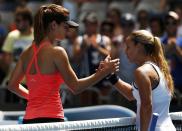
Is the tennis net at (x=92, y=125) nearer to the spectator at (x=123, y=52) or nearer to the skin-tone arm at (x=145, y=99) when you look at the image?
the skin-tone arm at (x=145, y=99)

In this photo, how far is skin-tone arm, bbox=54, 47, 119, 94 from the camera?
5.25 m

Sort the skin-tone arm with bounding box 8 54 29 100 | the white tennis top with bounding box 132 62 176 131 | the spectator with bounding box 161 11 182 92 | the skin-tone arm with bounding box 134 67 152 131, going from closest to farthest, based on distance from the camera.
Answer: the skin-tone arm with bounding box 134 67 152 131
the white tennis top with bounding box 132 62 176 131
the skin-tone arm with bounding box 8 54 29 100
the spectator with bounding box 161 11 182 92

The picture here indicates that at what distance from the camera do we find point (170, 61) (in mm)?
9602

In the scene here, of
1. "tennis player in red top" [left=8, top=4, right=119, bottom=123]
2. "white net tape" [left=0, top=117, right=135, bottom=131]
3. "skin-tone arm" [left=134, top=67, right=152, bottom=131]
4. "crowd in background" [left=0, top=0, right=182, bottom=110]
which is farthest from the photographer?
"crowd in background" [left=0, top=0, right=182, bottom=110]

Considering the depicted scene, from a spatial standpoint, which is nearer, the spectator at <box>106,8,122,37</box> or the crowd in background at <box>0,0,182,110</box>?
the crowd in background at <box>0,0,182,110</box>

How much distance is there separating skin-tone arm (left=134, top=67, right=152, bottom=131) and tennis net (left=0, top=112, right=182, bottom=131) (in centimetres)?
33

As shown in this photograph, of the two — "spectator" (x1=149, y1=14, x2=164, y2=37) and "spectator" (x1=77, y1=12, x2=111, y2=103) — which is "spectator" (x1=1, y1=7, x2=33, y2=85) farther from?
"spectator" (x1=149, y1=14, x2=164, y2=37)

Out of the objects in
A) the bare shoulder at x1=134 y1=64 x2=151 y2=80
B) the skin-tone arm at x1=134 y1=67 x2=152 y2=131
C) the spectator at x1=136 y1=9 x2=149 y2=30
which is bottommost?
the spectator at x1=136 y1=9 x2=149 y2=30

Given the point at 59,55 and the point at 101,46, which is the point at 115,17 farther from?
the point at 59,55

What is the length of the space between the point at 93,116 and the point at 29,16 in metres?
2.36

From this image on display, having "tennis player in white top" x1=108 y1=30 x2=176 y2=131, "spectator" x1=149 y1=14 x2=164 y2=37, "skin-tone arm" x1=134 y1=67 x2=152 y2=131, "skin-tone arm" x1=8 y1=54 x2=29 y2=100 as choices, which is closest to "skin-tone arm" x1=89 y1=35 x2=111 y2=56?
"spectator" x1=149 y1=14 x2=164 y2=37

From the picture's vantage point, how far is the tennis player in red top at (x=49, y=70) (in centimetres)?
529

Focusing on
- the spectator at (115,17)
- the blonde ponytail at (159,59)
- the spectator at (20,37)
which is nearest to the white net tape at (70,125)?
the blonde ponytail at (159,59)

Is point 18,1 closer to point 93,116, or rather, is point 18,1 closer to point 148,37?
point 93,116
